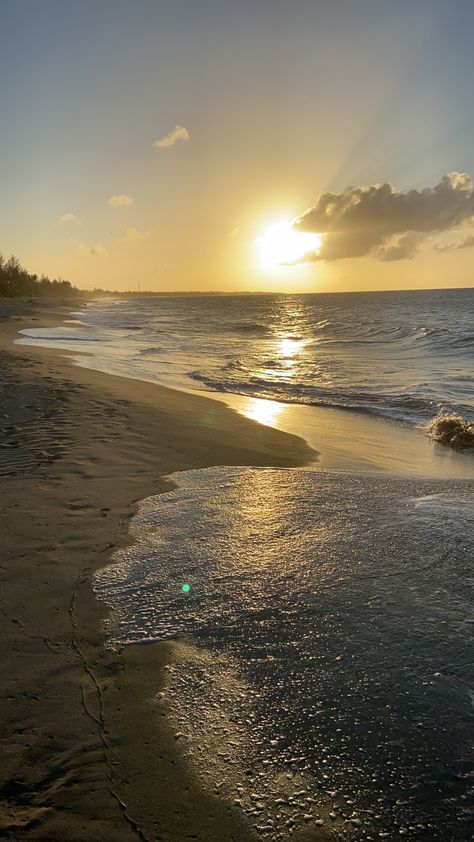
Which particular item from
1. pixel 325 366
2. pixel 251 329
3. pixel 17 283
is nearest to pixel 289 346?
pixel 325 366

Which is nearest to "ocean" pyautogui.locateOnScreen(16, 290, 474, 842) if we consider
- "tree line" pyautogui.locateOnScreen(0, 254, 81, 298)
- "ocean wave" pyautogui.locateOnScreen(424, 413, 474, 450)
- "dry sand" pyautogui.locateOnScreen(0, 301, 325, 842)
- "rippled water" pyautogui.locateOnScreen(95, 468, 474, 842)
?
"rippled water" pyautogui.locateOnScreen(95, 468, 474, 842)

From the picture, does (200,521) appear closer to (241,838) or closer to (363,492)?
(363,492)

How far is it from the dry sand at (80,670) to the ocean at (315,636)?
12 cm

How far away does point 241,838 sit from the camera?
187 cm

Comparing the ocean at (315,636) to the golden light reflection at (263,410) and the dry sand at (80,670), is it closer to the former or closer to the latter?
the dry sand at (80,670)

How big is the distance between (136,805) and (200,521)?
9.03 feet

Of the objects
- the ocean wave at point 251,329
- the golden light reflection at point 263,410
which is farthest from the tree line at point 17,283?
the golden light reflection at point 263,410

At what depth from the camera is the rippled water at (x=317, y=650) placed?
6.74 ft

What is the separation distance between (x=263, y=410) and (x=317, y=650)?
877 centimetres

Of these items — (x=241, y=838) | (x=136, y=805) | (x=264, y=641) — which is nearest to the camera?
(x=241, y=838)

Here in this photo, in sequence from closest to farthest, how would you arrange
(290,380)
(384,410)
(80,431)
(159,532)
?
(159,532) < (80,431) < (384,410) < (290,380)

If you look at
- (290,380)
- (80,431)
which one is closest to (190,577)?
(80,431)

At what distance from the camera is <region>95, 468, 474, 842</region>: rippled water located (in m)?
2.05

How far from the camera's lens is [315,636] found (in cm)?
299
